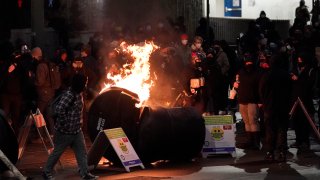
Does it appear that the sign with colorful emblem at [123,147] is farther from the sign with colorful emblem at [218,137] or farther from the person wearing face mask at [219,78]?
the person wearing face mask at [219,78]

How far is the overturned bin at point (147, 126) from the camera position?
564 inches

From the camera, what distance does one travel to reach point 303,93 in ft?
55.1

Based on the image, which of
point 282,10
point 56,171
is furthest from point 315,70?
point 282,10

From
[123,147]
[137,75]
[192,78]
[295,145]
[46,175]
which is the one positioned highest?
[137,75]

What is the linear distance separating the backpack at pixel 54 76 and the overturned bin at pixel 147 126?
429cm

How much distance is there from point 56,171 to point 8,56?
171 inches

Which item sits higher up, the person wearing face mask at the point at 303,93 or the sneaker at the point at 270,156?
the person wearing face mask at the point at 303,93

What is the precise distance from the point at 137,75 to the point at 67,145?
13.4 feet

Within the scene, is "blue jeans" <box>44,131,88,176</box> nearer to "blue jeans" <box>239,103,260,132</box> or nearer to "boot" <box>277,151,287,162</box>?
"boot" <box>277,151,287,162</box>

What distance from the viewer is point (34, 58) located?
19234mm

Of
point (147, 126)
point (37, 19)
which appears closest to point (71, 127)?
point (147, 126)

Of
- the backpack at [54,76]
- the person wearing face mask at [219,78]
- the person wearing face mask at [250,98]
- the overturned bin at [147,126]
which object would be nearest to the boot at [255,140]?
the person wearing face mask at [250,98]

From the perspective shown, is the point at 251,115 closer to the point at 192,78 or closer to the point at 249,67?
the point at 249,67

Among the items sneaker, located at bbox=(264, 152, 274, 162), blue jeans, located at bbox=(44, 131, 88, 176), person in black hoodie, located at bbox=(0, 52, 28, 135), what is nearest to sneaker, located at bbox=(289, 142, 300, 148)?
sneaker, located at bbox=(264, 152, 274, 162)
